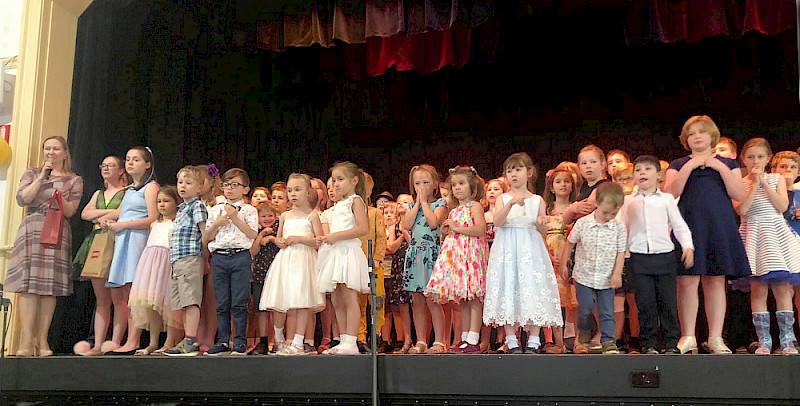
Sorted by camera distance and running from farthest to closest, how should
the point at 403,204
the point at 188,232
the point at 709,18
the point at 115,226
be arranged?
the point at 709,18 → the point at 403,204 → the point at 115,226 → the point at 188,232

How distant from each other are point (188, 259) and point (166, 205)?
48 centimetres

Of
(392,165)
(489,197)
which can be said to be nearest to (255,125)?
(392,165)

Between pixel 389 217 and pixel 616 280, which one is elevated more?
pixel 389 217

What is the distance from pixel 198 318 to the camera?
5.00 meters

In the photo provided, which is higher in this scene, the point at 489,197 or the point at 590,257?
the point at 489,197

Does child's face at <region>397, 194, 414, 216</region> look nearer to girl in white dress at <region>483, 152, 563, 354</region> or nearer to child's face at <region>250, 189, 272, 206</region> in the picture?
child's face at <region>250, 189, 272, 206</region>

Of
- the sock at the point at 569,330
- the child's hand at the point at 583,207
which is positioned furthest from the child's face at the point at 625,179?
the sock at the point at 569,330

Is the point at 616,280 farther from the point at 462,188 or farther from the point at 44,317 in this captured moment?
the point at 44,317

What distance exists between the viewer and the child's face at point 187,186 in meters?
5.06

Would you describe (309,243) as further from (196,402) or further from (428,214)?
(196,402)

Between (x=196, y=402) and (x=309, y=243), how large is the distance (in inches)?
46.8

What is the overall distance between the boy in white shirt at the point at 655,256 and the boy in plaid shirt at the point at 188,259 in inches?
106

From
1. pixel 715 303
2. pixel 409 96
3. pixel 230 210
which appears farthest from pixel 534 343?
pixel 409 96

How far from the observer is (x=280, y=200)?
233 inches
